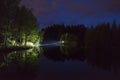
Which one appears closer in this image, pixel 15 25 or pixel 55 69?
pixel 55 69

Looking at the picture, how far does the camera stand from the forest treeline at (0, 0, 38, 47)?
5603 cm

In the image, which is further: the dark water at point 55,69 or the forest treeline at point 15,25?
the forest treeline at point 15,25

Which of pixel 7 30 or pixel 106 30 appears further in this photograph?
pixel 106 30

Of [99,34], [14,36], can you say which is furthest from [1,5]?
[99,34]

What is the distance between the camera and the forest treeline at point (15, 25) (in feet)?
184

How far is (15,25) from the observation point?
228ft

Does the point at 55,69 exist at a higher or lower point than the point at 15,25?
lower

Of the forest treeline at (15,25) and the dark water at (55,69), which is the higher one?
the forest treeline at (15,25)

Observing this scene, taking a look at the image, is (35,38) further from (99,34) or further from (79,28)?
(79,28)

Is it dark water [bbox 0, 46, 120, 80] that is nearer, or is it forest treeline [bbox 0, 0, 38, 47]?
dark water [bbox 0, 46, 120, 80]

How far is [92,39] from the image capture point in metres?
117

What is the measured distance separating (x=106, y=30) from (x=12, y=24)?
190 feet

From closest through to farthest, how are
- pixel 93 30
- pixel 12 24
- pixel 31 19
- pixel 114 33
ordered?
pixel 12 24, pixel 31 19, pixel 114 33, pixel 93 30

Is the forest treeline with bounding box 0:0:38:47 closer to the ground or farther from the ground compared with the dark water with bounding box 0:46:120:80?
farther from the ground
